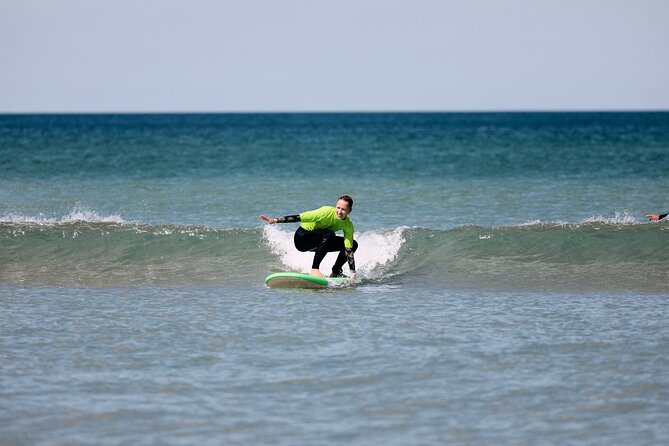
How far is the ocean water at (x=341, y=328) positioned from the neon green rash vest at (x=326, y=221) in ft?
3.16

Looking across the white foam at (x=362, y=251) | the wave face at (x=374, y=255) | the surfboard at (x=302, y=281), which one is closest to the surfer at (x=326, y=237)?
the surfboard at (x=302, y=281)

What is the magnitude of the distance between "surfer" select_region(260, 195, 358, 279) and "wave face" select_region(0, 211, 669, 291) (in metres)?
1.02

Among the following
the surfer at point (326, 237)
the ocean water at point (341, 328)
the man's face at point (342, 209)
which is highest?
the man's face at point (342, 209)

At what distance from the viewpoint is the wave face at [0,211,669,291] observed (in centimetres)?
1620

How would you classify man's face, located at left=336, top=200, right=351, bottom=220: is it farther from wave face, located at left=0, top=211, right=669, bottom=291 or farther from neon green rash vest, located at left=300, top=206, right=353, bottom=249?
wave face, located at left=0, top=211, right=669, bottom=291

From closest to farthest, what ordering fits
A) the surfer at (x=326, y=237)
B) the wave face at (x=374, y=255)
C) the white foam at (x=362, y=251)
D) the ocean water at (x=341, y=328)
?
the ocean water at (x=341, y=328)
the surfer at (x=326, y=237)
the wave face at (x=374, y=255)
the white foam at (x=362, y=251)

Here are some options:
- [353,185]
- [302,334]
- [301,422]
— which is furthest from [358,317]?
[353,185]

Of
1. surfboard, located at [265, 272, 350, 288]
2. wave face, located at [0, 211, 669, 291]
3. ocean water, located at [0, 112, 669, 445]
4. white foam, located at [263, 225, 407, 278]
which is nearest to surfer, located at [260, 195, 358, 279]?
surfboard, located at [265, 272, 350, 288]

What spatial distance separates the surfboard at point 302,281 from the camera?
14.4 m

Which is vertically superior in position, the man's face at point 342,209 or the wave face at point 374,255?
the man's face at point 342,209

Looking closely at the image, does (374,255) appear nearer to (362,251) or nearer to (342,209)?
(362,251)

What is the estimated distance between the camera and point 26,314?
12.3 meters

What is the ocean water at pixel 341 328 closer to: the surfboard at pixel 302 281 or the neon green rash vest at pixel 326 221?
the surfboard at pixel 302 281

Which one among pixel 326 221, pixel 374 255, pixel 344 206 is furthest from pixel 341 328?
pixel 374 255
